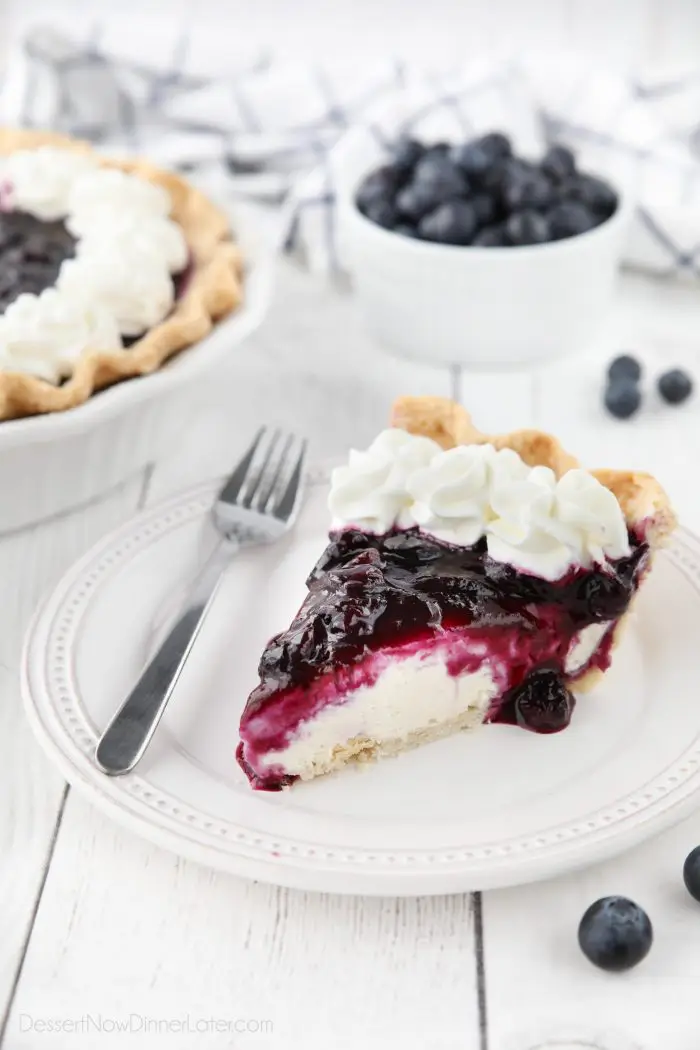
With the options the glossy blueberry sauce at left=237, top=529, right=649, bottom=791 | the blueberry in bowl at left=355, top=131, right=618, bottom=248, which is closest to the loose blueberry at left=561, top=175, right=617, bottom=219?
the blueberry in bowl at left=355, top=131, right=618, bottom=248

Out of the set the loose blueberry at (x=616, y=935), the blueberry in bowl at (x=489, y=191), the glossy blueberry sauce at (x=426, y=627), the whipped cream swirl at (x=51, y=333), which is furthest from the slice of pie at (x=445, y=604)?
the blueberry in bowl at (x=489, y=191)

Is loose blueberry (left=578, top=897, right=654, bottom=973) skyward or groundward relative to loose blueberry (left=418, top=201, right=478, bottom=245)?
groundward

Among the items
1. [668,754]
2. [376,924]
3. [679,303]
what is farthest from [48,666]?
[679,303]

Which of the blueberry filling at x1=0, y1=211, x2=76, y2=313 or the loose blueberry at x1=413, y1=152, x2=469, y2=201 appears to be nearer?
the blueberry filling at x1=0, y1=211, x2=76, y2=313

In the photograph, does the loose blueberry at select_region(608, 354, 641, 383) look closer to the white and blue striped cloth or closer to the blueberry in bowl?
the blueberry in bowl

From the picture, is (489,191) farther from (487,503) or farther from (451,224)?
(487,503)

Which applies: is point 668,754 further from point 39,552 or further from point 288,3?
point 288,3

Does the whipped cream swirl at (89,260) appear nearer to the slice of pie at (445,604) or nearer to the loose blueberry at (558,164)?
the slice of pie at (445,604)
